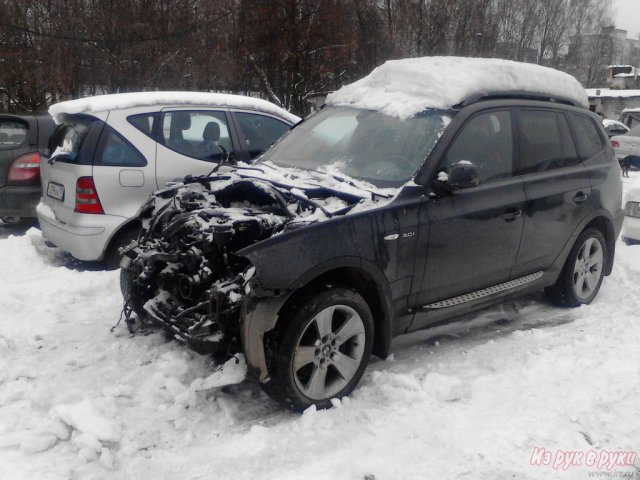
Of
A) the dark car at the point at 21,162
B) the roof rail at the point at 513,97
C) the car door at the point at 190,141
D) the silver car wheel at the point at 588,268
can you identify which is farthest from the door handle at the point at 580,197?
the dark car at the point at 21,162

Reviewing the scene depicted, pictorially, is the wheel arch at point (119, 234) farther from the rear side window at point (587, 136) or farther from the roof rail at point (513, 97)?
the rear side window at point (587, 136)

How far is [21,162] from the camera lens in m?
7.32

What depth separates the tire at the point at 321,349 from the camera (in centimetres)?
343

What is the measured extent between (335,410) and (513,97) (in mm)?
2811

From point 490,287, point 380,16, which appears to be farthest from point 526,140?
point 380,16

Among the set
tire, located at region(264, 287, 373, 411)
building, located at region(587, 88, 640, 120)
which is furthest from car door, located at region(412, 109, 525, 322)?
building, located at region(587, 88, 640, 120)

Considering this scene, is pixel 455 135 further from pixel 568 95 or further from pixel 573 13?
pixel 573 13

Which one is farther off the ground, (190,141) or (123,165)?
(190,141)

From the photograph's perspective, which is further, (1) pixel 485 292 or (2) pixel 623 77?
(2) pixel 623 77

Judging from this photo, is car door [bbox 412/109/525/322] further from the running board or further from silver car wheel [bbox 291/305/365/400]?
silver car wheel [bbox 291/305/365/400]

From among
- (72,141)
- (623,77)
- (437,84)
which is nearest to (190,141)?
(72,141)

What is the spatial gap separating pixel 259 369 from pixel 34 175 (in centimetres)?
526

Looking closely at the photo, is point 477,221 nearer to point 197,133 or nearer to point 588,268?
point 588,268

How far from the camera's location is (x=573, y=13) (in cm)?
5706
